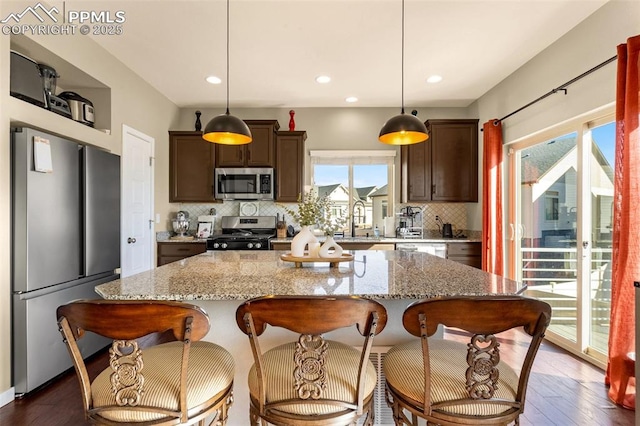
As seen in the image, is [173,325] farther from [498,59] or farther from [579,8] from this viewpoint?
[498,59]

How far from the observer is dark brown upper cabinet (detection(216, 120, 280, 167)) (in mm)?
4402

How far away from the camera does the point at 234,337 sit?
1.63 metres

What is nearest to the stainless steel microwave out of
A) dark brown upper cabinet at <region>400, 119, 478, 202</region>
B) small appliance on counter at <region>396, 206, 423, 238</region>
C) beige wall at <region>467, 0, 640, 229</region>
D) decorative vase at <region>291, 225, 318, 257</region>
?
small appliance on counter at <region>396, 206, 423, 238</region>

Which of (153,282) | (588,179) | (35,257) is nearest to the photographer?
(153,282)

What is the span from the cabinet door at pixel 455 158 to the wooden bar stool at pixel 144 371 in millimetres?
3873

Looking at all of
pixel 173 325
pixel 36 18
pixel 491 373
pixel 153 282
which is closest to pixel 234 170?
pixel 36 18

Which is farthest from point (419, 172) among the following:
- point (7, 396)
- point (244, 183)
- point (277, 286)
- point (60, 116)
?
point (7, 396)

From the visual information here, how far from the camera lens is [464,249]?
4152 mm

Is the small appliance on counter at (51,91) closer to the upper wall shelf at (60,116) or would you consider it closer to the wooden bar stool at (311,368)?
the upper wall shelf at (60,116)

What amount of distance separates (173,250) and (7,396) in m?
2.19

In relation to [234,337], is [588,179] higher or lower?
higher

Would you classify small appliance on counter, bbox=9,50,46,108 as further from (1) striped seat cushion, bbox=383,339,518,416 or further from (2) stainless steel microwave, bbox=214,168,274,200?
(1) striped seat cushion, bbox=383,339,518,416

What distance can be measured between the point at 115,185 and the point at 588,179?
4.15 meters

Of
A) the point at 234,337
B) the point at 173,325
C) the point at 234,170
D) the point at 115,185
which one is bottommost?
the point at 234,337
